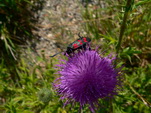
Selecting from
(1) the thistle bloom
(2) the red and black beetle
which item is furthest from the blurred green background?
(2) the red and black beetle

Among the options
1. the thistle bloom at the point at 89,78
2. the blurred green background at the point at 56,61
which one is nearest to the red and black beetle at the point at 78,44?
the thistle bloom at the point at 89,78

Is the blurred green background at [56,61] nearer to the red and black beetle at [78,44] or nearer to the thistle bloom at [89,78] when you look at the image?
the thistle bloom at [89,78]

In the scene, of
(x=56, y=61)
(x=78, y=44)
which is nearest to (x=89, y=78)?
(x=78, y=44)

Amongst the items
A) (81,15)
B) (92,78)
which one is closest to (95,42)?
(81,15)

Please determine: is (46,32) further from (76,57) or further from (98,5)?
(76,57)

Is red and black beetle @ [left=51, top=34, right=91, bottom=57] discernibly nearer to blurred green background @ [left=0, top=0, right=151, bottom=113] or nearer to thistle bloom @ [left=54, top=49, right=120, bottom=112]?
thistle bloom @ [left=54, top=49, right=120, bottom=112]

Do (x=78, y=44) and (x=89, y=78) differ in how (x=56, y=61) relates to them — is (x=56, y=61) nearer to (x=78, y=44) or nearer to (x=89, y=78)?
(x=78, y=44)

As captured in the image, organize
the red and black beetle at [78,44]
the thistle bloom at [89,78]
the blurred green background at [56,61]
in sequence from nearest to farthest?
the thistle bloom at [89,78] → the red and black beetle at [78,44] → the blurred green background at [56,61]
